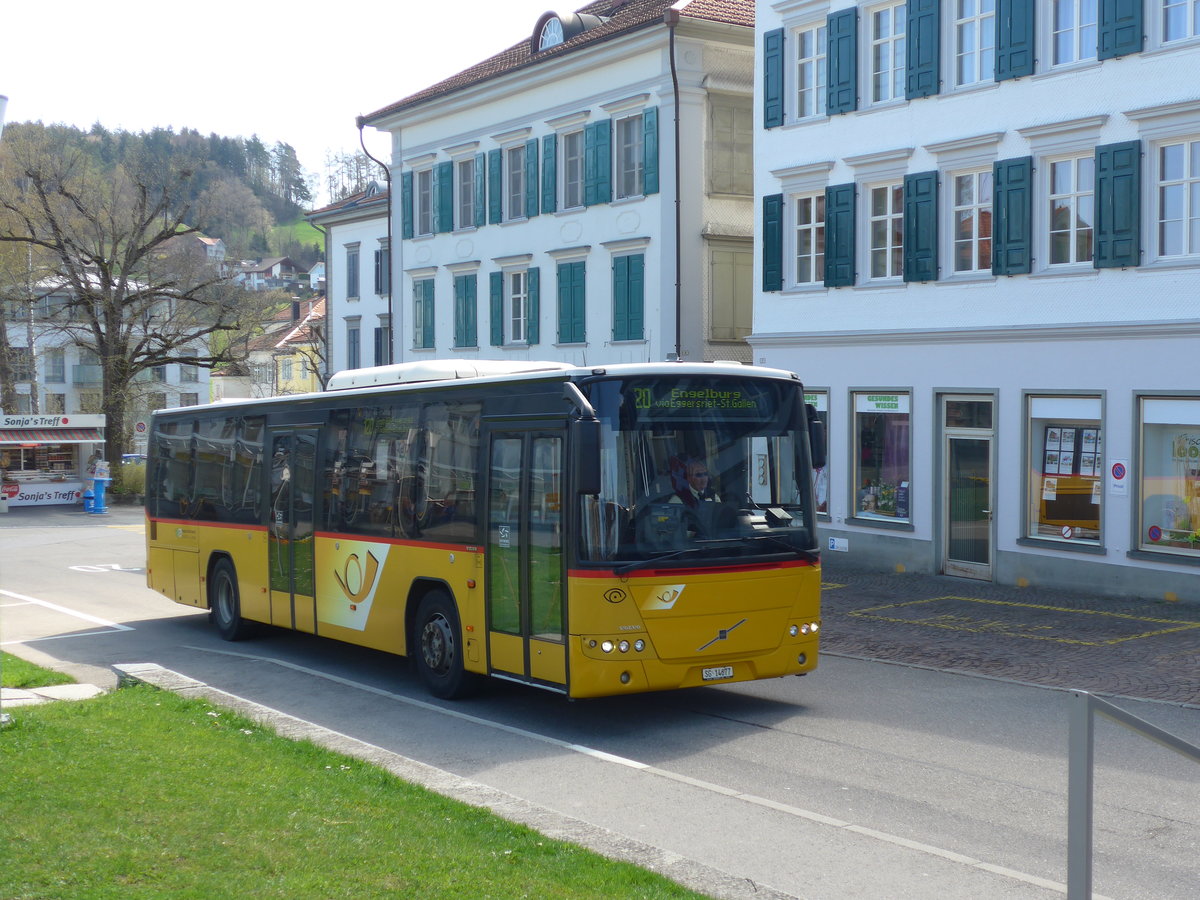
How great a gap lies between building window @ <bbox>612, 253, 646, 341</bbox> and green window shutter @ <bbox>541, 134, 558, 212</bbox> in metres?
2.83

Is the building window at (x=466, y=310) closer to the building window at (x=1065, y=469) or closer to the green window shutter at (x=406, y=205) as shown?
the green window shutter at (x=406, y=205)

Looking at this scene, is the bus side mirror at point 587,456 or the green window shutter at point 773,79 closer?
the bus side mirror at point 587,456

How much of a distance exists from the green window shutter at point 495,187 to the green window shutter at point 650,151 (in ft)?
19.2

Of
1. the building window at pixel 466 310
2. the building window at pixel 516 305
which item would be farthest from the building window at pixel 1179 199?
the building window at pixel 466 310

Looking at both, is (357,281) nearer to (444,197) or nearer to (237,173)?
(444,197)

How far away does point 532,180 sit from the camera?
33.6 metres

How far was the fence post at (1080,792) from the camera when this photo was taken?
497 cm

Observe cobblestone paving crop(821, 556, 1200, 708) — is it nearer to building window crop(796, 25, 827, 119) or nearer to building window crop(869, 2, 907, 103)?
building window crop(869, 2, 907, 103)

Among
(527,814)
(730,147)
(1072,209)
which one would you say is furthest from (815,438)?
(730,147)

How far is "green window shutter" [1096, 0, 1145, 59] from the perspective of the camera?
63.8ft

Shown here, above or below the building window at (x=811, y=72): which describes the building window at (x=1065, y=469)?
below

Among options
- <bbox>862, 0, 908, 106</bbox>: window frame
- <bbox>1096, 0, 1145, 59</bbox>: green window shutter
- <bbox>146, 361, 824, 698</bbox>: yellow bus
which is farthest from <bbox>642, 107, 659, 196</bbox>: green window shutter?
<bbox>146, 361, 824, 698</bbox>: yellow bus

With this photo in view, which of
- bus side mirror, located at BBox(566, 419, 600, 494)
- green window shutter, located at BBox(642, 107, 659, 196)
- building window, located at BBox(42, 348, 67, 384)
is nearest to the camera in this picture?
bus side mirror, located at BBox(566, 419, 600, 494)

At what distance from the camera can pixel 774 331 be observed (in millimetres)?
26016
